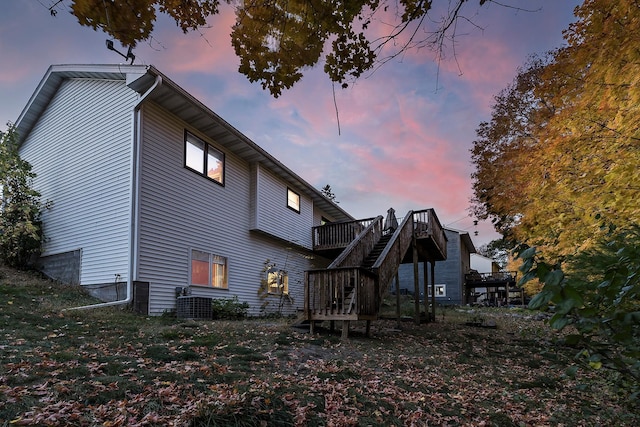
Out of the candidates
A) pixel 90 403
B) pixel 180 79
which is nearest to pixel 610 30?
pixel 90 403

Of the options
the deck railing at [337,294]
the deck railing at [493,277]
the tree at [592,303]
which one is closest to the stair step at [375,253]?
the deck railing at [337,294]

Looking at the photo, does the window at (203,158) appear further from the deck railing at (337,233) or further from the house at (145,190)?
the deck railing at (337,233)

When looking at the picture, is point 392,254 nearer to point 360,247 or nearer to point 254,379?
point 360,247

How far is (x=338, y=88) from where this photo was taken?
406 cm

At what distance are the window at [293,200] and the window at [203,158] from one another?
4258 mm

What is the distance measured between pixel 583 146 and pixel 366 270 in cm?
465

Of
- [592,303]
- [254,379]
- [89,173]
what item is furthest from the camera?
[89,173]

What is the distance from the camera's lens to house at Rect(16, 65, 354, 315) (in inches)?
392

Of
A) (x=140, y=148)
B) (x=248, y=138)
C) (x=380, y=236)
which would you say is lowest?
(x=380, y=236)

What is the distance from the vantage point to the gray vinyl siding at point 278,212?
47.7 ft

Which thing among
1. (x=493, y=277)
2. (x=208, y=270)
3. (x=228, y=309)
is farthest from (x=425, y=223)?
(x=493, y=277)

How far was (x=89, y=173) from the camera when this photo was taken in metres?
11.2

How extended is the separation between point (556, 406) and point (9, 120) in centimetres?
1671

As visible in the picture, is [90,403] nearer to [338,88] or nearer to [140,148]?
[338,88]
